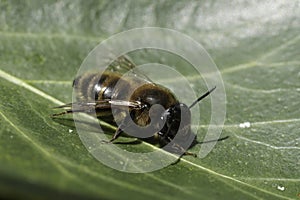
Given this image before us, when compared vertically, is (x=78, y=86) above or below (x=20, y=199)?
above

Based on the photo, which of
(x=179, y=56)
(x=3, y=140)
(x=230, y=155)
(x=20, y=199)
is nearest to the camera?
(x=20, y=199)

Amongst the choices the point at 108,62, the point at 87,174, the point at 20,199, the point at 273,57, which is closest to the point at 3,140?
the point at 87,174

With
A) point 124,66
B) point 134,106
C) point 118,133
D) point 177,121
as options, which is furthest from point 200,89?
point 118,133

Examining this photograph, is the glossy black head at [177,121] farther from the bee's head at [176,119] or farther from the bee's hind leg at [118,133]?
the bee's hind leg at [118,133]

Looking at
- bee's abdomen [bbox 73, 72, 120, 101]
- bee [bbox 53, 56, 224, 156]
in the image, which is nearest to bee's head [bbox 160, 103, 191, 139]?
bee [bbox 53, 56, 224, 156]

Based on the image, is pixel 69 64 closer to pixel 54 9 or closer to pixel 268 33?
pixel 54 9

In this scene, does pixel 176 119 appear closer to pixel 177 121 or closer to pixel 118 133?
pixel 177 121

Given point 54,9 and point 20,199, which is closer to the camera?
point 20,199

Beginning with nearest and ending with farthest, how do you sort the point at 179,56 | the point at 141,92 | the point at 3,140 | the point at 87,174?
the point at 87,174
the point at 3,140
the point at 141,92
the point at 179,56
